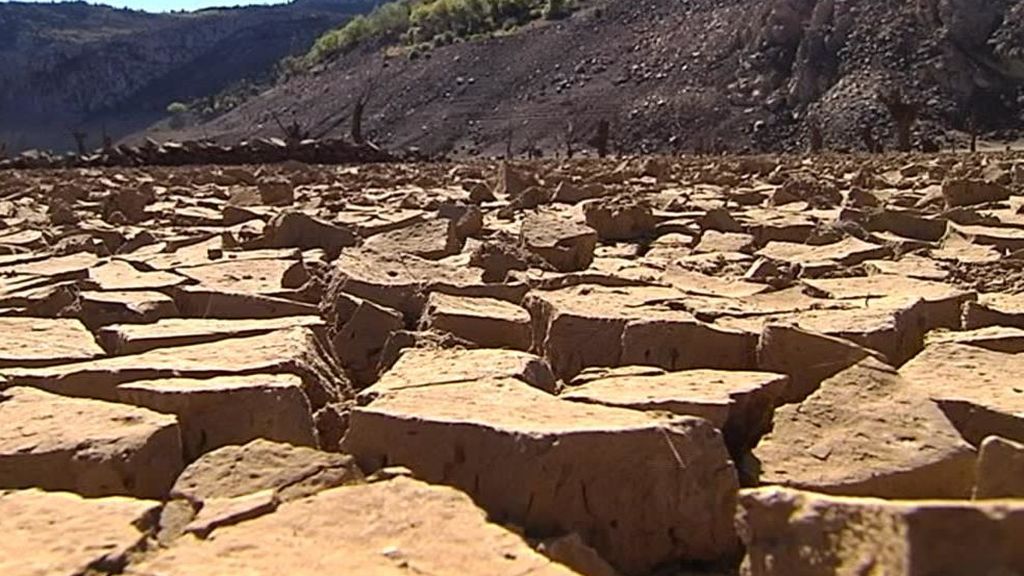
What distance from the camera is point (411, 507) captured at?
1.70m

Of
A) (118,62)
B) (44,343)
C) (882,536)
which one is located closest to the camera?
(882,536)

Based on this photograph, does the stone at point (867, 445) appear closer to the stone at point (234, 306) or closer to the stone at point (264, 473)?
the stone at point (264, 473)

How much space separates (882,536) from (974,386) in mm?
1148

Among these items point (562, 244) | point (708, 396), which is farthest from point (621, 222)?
point (708, 396)

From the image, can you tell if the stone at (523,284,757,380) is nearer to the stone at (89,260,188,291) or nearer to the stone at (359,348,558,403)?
the stone at (359,348,558,403)

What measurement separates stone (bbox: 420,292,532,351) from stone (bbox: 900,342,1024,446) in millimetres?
972

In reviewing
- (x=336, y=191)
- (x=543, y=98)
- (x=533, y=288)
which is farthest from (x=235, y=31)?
(x=533, y=288)

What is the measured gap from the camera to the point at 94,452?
1967 millimetres

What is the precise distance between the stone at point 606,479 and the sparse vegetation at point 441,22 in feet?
149

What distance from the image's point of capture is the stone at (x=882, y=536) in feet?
3.93

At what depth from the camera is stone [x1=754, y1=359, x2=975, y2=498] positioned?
1.86m

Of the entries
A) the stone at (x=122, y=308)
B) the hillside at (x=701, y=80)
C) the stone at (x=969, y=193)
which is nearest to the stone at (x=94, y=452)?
the stone at (x=122, y=308)

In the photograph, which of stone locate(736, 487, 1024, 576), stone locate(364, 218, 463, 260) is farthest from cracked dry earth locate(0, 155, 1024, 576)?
stone locate(364, 218, 463, 260)

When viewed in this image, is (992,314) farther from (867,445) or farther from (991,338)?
(867,445)
